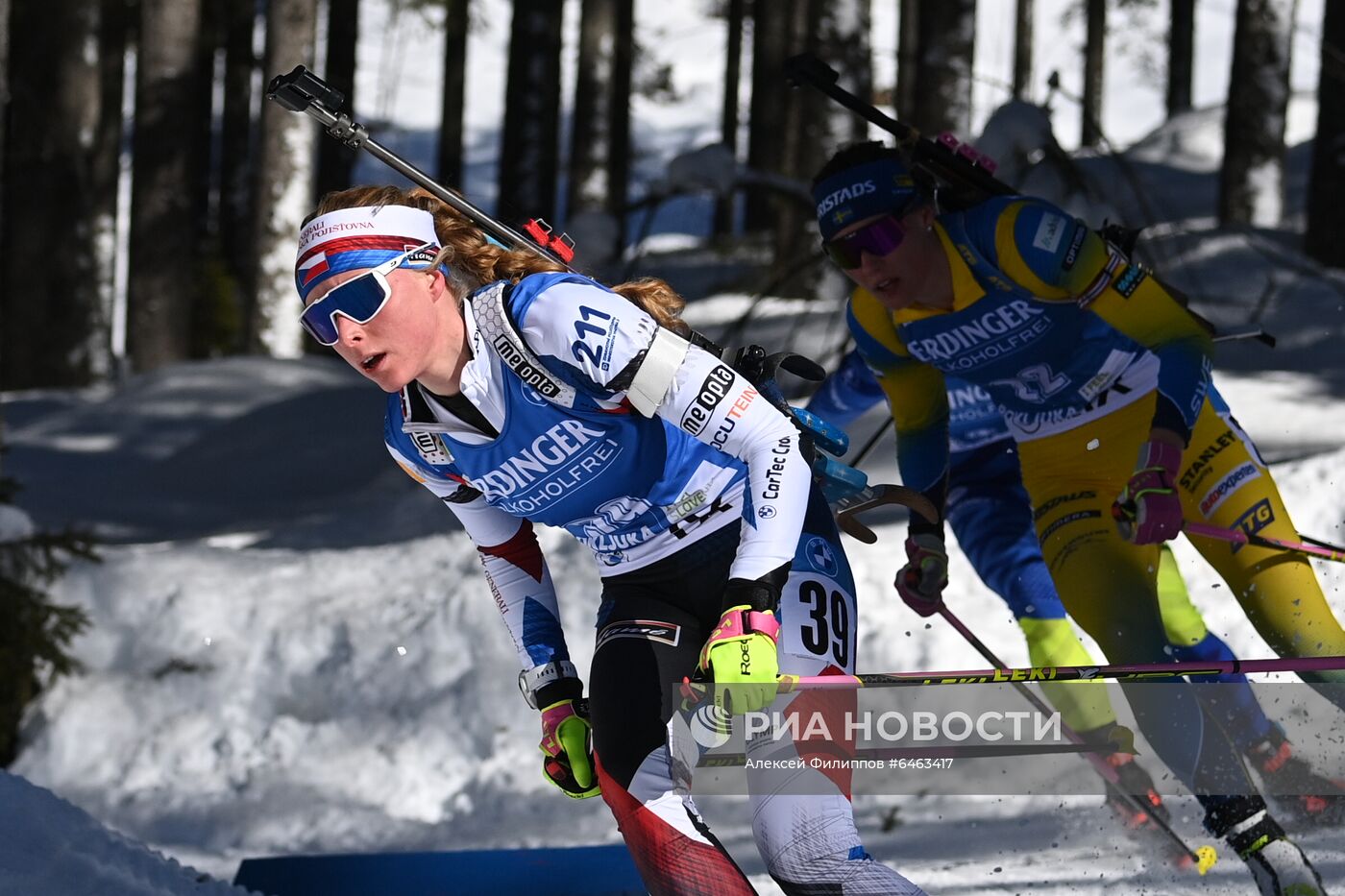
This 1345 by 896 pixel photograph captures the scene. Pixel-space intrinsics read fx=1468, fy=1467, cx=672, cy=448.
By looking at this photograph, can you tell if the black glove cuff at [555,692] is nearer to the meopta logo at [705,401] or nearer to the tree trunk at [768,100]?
the meopta logo at [705,401]

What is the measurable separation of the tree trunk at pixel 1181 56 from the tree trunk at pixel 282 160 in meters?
14.2

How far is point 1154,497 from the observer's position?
3.73 metres

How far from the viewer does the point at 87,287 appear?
13883 mm

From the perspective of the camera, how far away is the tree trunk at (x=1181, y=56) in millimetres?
Result: 21578

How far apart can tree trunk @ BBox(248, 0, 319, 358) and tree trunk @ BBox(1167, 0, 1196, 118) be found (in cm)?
1423

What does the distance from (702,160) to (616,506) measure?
596 centimetres

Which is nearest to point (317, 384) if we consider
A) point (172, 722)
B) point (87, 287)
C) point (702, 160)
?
point (87, 287)

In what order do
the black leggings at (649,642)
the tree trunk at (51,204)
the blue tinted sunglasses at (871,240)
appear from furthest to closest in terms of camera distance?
the tree trunk at (51,204)
the blue tinted sunglasses at (871,240)
the black leggings at (649,642)

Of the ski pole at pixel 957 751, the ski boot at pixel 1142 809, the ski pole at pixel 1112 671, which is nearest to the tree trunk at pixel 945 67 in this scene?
the ski pole at pixel 957 751

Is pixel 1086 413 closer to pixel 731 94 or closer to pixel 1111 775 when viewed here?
pixel 1111 775

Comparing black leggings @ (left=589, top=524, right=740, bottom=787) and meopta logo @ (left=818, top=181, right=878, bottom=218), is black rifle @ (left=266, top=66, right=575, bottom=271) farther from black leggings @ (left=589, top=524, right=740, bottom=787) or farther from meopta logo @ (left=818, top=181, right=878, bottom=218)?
meopta logo @ (left=818, top=181, right=878, bottom=218)

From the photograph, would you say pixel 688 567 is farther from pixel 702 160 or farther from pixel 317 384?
pixel 317 384

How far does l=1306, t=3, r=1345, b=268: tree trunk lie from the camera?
34.6ft

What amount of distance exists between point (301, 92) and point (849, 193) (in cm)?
153
